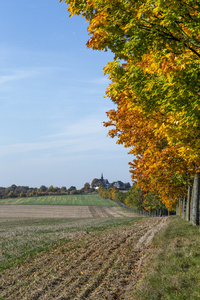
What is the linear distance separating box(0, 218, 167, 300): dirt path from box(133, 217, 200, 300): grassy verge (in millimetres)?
759

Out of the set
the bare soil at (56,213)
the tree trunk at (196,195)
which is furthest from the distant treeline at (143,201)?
the tree trunk at (196,195)

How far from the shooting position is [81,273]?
12531mm

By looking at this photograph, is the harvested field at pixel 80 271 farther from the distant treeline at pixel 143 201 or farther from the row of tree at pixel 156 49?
the distant treeline at pixel 143 201

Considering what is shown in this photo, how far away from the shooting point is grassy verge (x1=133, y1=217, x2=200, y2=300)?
8.74 m

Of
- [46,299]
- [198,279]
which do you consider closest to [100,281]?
[46,299]

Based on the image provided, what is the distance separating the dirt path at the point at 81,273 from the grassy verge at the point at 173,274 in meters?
0.76

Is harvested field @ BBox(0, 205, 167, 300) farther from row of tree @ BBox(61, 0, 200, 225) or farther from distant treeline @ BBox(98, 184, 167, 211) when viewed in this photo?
distant treeline @ BBox(98, 184, 167, 211)

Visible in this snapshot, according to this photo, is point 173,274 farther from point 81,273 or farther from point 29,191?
point 29,191


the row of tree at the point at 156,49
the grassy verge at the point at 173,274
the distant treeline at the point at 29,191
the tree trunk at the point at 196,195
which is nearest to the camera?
the row of tree at the point at 156,49

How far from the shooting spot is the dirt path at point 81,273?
1045 centimetres

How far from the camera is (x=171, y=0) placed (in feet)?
21.9

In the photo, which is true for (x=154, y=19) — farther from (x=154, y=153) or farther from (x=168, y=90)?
(x=154, y=153)

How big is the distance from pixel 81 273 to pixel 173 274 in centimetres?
435

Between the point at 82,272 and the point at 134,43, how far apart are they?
32.6 feet
